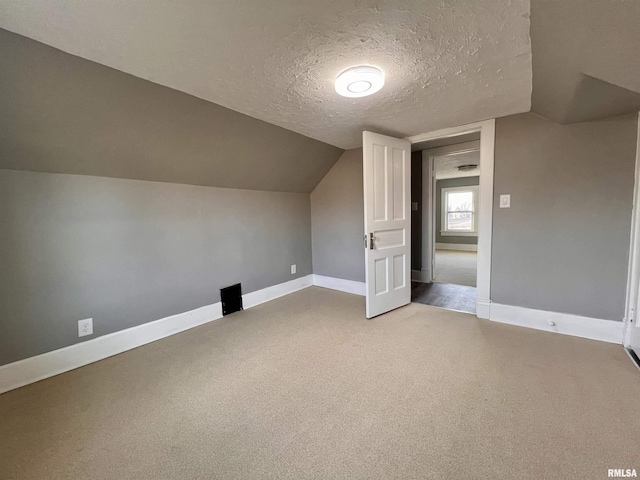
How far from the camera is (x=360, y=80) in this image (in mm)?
1701

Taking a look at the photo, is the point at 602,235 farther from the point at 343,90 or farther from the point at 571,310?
the point at 343,90

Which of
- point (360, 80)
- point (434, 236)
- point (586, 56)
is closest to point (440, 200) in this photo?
point (434, 236)

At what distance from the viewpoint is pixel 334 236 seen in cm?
409

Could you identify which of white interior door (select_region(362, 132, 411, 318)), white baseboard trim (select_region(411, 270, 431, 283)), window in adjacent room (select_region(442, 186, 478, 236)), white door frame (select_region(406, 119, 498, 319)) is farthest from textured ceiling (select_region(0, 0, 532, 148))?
window in adjacent room (select_region(442, 186, 478, 236))

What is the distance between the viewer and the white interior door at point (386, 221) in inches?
111

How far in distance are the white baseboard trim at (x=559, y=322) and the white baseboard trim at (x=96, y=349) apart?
10.2 feet

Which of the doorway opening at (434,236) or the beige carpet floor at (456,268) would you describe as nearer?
the doorway opening at (434,236)

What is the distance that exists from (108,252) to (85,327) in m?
0.63

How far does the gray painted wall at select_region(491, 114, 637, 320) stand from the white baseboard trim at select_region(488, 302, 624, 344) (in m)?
0.06

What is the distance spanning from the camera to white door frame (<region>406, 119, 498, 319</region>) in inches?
107

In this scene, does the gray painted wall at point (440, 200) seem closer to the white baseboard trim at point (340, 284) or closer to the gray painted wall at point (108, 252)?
the white baseboard trim at point (340, 284)

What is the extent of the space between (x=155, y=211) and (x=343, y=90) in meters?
2.06

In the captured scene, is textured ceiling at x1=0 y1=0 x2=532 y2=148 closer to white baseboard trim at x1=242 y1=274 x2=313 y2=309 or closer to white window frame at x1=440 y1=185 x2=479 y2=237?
white baseboard trim at x1=242 y1=274 x2=313 y2=309

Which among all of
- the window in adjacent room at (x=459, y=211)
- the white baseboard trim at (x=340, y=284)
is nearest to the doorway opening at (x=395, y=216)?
the white baseboard trim at (x=340, y=284)
